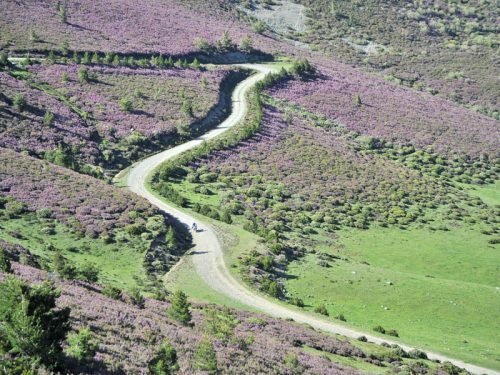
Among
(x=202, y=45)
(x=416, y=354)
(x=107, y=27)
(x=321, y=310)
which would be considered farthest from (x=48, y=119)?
(x=416, y=354)

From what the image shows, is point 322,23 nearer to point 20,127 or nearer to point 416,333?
point 20,127

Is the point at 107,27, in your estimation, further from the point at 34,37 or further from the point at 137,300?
the point at 137,300

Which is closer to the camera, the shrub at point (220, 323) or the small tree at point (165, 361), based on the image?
the small tree at point (165, 361)

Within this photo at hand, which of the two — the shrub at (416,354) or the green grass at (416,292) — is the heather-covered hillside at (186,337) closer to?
the shrub at (416,354)

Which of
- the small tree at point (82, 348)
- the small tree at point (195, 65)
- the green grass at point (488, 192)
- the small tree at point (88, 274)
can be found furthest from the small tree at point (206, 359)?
the small tree at point (195, 65)

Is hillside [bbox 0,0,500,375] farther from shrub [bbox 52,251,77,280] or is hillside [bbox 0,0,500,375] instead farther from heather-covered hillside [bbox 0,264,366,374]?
shrub [bbox 52,251,77,280]

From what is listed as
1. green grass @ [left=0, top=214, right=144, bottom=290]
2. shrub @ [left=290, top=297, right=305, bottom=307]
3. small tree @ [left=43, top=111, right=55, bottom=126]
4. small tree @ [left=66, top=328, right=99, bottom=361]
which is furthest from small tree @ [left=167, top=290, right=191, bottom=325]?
small tree @ [left=43, top=111, right=55, bottom=126]
